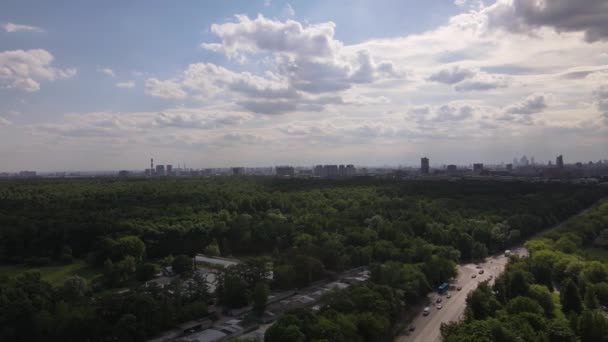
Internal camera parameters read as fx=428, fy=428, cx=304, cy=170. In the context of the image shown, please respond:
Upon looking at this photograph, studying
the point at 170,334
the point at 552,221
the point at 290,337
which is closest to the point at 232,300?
the point at 170,334

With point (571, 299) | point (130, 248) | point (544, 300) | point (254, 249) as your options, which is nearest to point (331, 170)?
point (254, 249)

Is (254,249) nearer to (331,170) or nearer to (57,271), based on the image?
(57,271)

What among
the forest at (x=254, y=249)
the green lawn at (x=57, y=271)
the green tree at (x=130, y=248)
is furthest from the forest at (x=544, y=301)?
the green lawn at (x=57, y=271)

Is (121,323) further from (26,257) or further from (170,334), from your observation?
(26,257)

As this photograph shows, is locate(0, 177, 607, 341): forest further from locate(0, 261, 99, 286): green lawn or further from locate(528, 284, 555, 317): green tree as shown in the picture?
locate(0, 261, 99, 286): green lawn

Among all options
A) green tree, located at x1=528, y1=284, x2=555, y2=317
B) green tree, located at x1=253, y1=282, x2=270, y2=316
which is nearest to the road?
green tree, located at x1=528, y1=284, x2=555, y2=317
